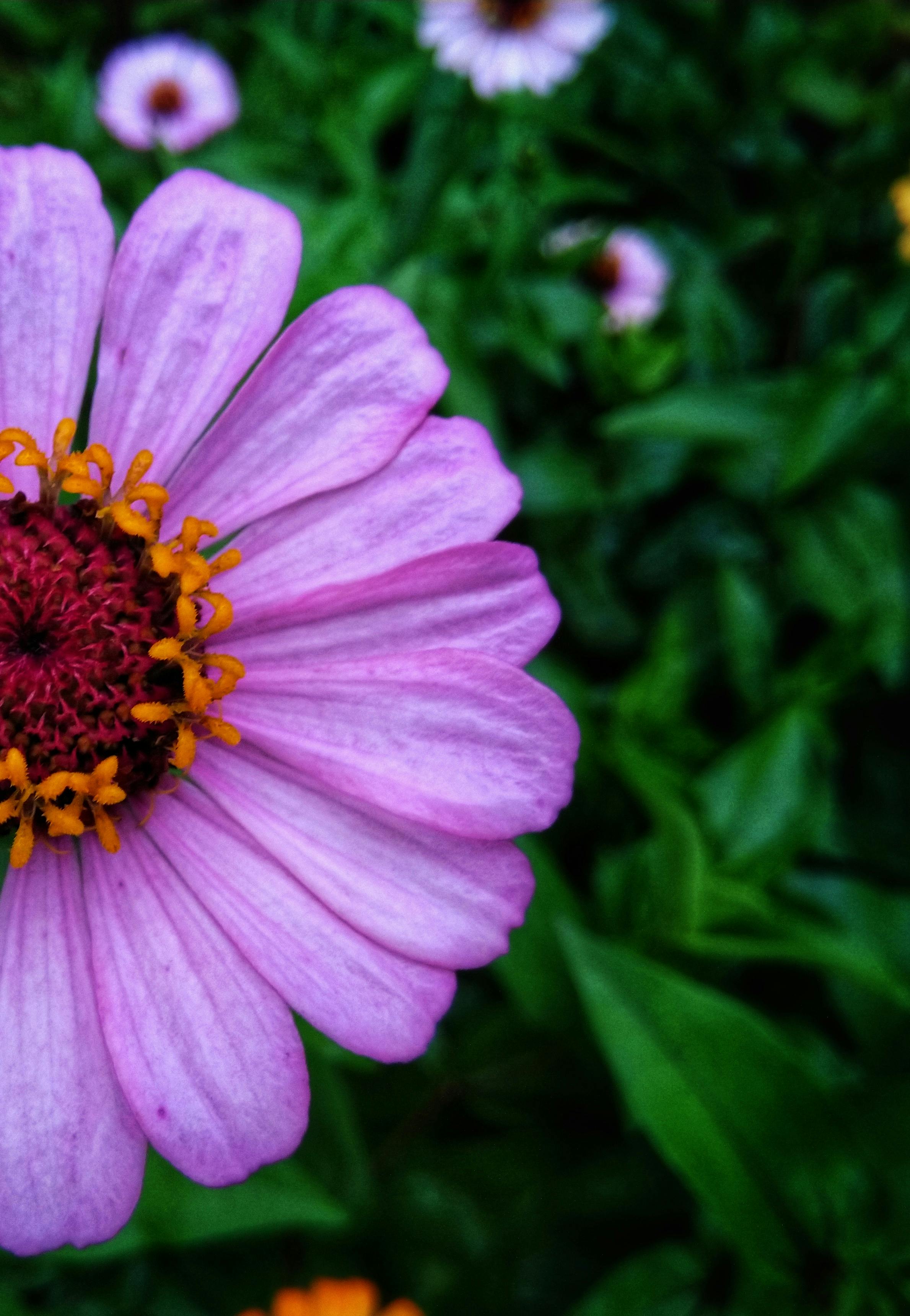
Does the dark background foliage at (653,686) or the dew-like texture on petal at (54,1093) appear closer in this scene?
the dew-like texture on petal at (54,1093)

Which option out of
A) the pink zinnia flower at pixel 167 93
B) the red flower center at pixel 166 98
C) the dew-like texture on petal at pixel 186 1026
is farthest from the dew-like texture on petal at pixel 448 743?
the red flower center at pixel 166 98

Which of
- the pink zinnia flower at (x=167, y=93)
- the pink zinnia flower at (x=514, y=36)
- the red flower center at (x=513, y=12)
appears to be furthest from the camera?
the pink zinnia flower at (x=167, y=93)

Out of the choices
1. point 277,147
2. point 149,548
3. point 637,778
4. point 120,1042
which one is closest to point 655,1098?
point 637,778

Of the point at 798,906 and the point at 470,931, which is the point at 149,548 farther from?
the point at 798,906

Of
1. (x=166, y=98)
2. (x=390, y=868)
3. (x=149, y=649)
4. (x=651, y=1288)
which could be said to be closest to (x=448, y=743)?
(x=390, y=868)

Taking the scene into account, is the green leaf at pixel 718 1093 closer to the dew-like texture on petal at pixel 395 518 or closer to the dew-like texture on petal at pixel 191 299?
the dew-like texture on petal at pixel 395 518

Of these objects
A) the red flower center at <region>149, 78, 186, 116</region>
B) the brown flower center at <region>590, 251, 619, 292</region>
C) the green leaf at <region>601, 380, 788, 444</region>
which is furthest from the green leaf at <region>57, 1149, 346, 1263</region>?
the red flower center at <region>149, 78, 186, 116</region>
